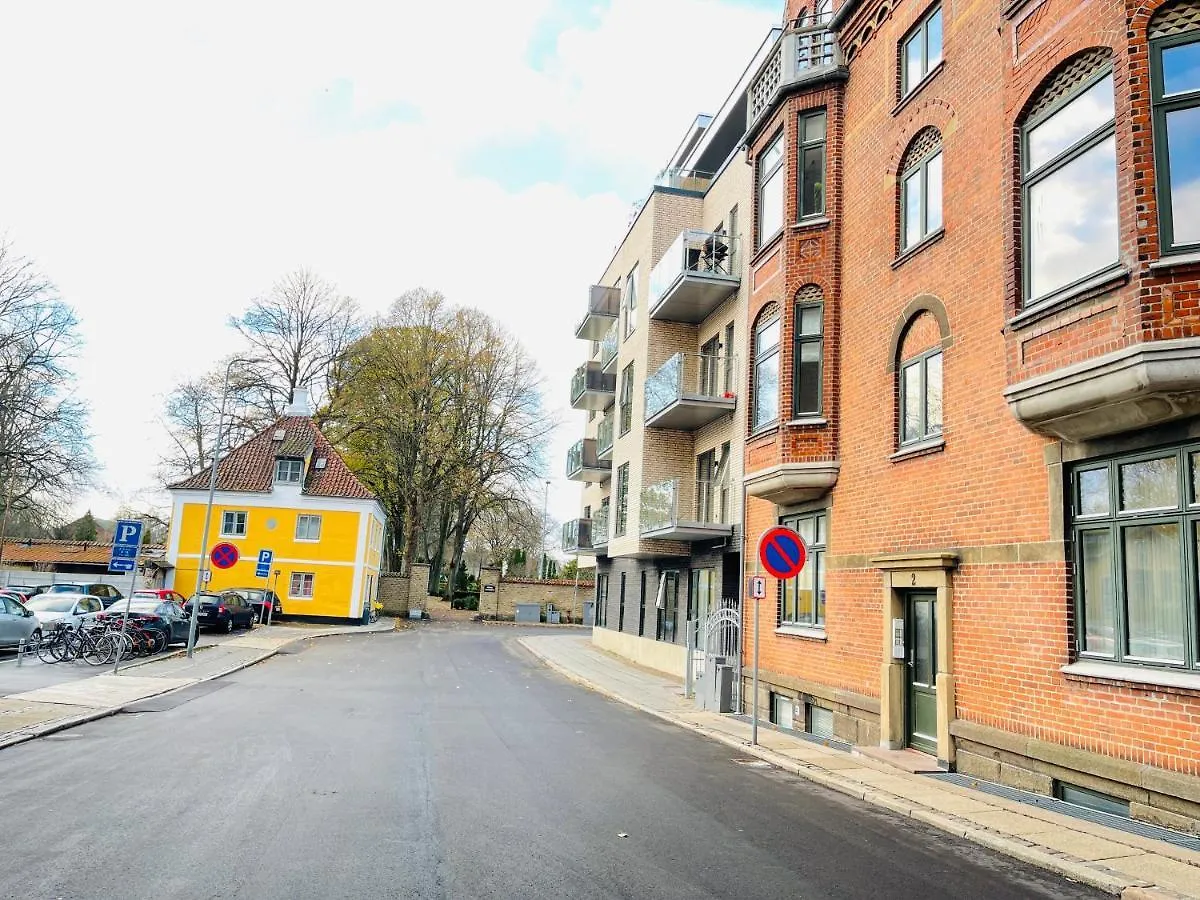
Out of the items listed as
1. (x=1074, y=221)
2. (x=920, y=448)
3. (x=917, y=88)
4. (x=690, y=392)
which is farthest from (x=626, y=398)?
(x=1074, y=221)

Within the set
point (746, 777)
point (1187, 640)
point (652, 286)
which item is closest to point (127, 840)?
point (746, 777)

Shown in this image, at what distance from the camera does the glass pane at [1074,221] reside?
870cm

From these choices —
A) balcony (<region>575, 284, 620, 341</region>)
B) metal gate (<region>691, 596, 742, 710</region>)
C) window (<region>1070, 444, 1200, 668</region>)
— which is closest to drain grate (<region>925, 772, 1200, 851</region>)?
window (<region>1070, 444, 1200, 668</region>)

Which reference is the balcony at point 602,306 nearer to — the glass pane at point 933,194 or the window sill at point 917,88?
the window sill at point 917,88

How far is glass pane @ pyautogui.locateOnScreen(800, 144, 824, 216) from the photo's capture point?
51.7ft

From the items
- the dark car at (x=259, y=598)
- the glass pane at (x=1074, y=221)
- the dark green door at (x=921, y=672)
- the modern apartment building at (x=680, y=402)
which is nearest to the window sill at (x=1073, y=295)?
the glass pane at (x=1074, y=221)

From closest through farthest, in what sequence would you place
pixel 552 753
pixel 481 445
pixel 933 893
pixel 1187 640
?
pixel 933 893 < pixel 1187 640 < pixel 552 753 < pixel 481 445

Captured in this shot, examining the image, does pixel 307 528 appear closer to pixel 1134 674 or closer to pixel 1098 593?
pixel 1098 593

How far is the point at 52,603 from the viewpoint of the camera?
26047mm

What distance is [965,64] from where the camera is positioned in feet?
38.7

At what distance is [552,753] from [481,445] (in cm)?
4326

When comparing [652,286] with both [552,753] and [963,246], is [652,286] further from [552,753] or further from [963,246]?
[552,753]

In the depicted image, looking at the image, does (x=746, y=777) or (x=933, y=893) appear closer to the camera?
(x=933, y=893)

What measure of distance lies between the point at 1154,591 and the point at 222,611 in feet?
102
